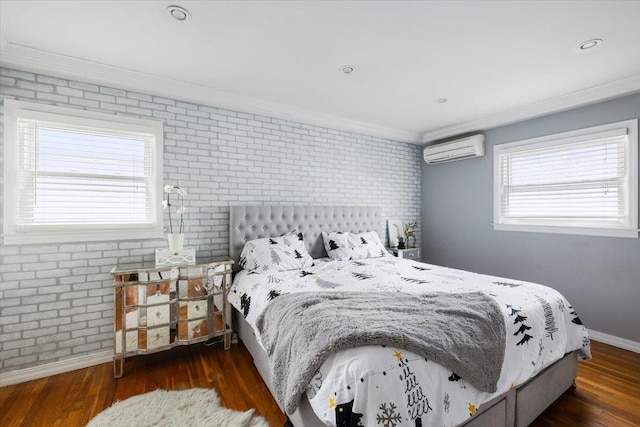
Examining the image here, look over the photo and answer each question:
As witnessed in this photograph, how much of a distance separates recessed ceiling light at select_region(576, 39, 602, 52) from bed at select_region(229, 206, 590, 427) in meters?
1.85

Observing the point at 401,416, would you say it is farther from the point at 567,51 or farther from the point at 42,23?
the point at 42,23

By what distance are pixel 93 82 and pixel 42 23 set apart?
2.10 ft

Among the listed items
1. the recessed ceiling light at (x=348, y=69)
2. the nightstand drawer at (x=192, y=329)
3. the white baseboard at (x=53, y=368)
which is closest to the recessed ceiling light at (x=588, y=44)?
the recessed ceiling light at (x=348, y=69)

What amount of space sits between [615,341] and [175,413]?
4.07 meters

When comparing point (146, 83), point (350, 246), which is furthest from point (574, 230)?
point (146, 83)

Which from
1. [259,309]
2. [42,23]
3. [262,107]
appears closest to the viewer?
[42,23]

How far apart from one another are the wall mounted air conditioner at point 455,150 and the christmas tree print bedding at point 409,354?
205 centimetres

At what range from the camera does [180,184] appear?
295cm

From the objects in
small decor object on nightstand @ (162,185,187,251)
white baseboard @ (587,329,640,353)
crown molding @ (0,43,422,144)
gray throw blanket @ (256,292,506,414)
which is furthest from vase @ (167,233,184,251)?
white baseboard @ (587,329,640,353)

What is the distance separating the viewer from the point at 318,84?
2.87m

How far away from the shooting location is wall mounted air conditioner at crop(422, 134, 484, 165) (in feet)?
13.3

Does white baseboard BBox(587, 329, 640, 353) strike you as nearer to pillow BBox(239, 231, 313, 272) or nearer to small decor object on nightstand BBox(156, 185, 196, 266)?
pillow BBox(239, 231, 313, 272)

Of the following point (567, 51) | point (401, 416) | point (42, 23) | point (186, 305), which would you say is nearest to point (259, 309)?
point (186, 305)

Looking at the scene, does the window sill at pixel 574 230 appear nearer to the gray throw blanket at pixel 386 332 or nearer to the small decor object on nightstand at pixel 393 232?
the small decor object on nightstand at pixel 393 232
